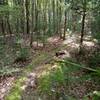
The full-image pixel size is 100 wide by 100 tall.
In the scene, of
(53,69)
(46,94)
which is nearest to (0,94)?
(46,94)

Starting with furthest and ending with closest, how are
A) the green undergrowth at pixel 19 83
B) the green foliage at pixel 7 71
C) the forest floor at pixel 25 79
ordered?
1. the green foliage at pixel 7 71
2. the forest floor at pixel 25 79
3. the green undergrowth at pixel 19 83

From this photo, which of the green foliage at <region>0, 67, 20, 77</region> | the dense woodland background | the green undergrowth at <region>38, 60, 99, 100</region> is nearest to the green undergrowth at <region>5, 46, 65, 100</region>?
the dense woodland background

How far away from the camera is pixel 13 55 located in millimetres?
18922

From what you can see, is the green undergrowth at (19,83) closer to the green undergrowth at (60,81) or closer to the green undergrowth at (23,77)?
the green undergrowth at (23,77)

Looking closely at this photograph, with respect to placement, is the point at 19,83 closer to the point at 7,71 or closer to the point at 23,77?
the point at 23,77

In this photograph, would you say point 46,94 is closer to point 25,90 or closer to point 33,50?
point 25,90

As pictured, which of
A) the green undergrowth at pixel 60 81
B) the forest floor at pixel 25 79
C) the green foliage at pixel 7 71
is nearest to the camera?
the forest floor at pixel 25 79

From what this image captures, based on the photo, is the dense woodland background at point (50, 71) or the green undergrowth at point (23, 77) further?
the dense woodland background at point (50, 71)

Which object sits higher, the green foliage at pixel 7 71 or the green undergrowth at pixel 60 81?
Result: the green foliage at pixel 7 71

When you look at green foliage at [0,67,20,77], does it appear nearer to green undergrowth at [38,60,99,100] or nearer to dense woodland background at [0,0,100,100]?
dense woodland background at [0,0,100,100]

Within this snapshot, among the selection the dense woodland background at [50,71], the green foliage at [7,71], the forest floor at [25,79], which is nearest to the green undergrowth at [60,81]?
the dense woodland background at [50,71]

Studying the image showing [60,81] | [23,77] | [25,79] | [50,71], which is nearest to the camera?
[60,81]

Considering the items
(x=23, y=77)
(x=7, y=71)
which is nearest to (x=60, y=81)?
(x=23, y=77)

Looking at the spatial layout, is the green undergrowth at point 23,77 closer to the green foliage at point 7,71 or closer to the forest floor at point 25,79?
the forest floor at point 25,79
